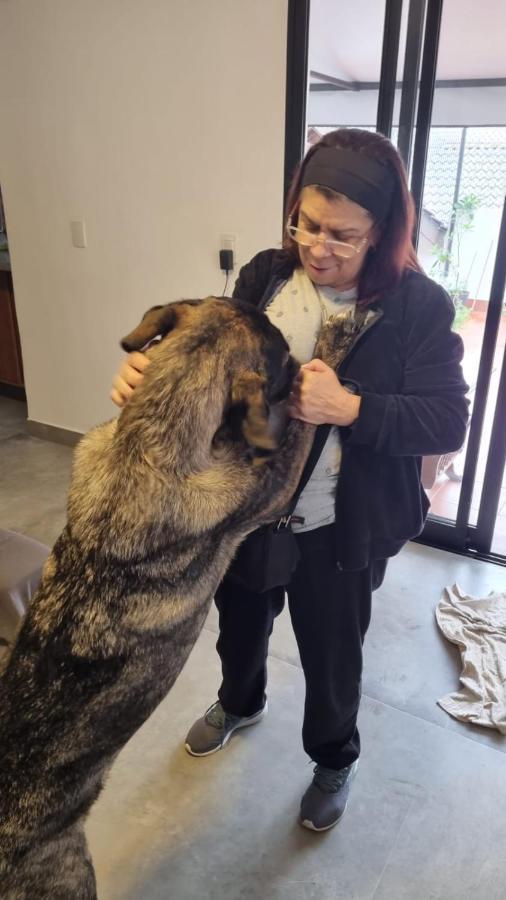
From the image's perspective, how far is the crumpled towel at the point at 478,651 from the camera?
7.41 feet

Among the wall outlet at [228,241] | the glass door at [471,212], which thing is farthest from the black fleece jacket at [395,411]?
the wall outlet at [228,241]

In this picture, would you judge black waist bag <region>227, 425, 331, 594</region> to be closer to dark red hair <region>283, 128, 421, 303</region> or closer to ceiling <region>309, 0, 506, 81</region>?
dark red hair <region>283, 128, 421, 303</region>

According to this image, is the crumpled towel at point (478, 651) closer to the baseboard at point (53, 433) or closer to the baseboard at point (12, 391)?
the baseboard at point (53, 433)

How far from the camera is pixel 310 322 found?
4.80 feet

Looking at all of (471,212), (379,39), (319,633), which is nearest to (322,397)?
(319,633)

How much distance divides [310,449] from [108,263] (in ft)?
9.08

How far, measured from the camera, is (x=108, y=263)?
3.81 m

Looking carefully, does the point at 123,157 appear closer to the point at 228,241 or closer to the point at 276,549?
the point at 228,241

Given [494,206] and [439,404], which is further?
[494,206]

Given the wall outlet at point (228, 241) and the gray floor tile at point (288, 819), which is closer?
the gray floor tile at point (288, 819)

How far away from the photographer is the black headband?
1312 millimetres

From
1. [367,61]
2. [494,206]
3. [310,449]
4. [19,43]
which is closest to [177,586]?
[310,449]

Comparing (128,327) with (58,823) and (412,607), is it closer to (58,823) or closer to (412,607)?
(412,607)

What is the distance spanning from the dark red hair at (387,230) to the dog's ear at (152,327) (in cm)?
41
